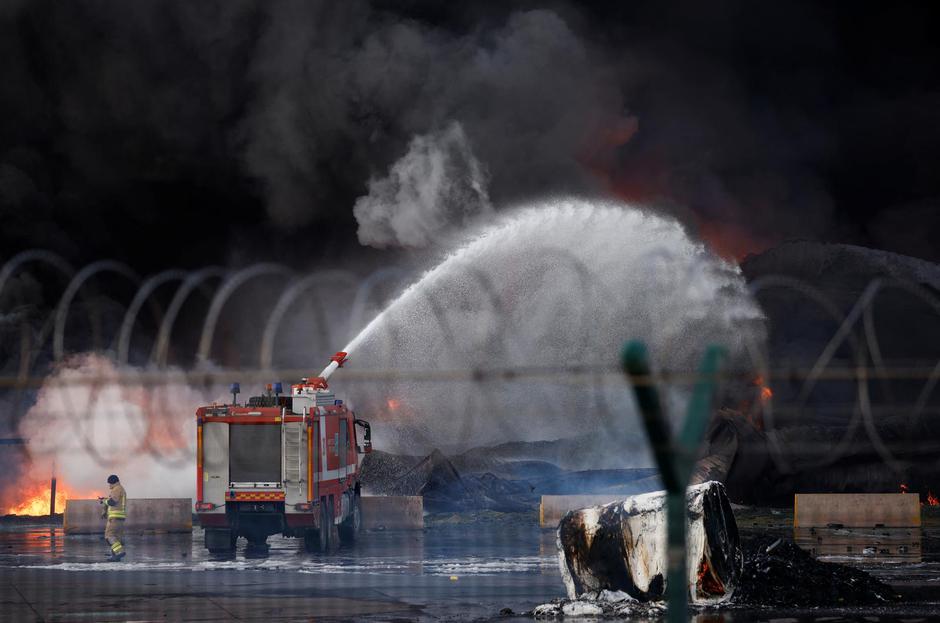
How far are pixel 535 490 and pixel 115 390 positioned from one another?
18.8 metres

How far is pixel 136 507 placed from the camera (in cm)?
3088

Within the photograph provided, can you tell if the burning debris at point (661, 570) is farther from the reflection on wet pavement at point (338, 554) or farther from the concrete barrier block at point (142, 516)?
the concrete barrier block at point (142, 516)

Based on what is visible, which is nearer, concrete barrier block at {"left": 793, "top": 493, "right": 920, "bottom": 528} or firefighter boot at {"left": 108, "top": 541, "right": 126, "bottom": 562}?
firefighter boot at {"left": 108, "top": 541, "right": 126, "bottom": 562}

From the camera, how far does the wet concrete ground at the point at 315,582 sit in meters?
15.3

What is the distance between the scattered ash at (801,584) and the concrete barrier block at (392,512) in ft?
50.3

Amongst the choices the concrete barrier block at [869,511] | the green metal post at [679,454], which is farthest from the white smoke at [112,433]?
the green metal post at [679,454]

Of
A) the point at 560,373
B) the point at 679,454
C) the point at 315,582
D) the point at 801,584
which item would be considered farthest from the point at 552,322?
the point at 679,454

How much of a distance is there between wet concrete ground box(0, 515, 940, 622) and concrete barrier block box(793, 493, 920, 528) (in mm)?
1420

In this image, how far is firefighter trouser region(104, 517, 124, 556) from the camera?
22484mm

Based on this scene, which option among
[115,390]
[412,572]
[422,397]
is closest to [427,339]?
[422,397]

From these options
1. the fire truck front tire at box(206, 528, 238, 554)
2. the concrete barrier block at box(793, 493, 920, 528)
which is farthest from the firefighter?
the concrete barrier block at box(793, 493, 920, 528)

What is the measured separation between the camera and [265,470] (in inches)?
952

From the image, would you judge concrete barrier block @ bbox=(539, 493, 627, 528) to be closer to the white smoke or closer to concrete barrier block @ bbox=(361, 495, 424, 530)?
concrete barrier block @ bbox=(361, 495, 424, 530)

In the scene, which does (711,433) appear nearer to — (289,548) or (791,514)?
(791,514)
